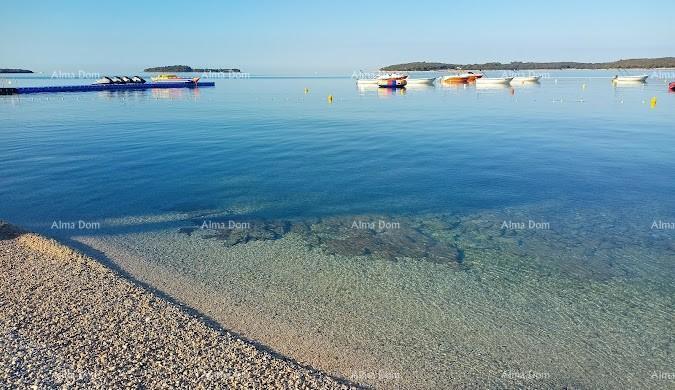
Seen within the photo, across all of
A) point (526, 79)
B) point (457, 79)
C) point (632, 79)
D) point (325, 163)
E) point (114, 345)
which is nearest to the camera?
point (114, 345)

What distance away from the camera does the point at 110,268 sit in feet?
32.8

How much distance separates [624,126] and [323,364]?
37.6m

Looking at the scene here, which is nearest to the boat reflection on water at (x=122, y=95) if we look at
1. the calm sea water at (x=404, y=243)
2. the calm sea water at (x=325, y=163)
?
the calm sea water at (x=325, y=163)

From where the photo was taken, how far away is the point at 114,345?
6.56m

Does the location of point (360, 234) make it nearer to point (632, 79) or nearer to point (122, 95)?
point (122, 95)

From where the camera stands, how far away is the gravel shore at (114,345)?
19.1 feet

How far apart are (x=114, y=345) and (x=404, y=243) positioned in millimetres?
7423

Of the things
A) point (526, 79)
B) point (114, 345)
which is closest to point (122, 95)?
point (114, 345)

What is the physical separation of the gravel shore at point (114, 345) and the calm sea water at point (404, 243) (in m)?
0.81

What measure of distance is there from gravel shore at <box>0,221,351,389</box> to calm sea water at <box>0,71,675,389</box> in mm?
808

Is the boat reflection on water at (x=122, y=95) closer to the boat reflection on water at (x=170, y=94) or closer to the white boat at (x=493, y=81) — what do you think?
the boat reflection on water at (x=170, y=94)
